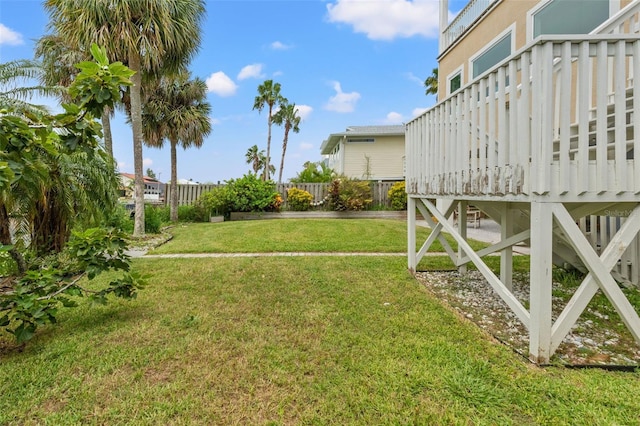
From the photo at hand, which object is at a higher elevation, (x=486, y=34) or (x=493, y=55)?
(x=486, y=34)

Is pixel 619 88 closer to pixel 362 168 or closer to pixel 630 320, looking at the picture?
pixel 630 320

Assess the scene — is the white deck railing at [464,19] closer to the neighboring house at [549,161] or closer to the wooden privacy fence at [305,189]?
the neighboring house at [549,161]

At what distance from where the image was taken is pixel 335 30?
1105 centimetres

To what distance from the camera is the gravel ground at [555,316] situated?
2.34 meters

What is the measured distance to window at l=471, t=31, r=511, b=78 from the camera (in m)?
7.00

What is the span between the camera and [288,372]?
6.99 ft

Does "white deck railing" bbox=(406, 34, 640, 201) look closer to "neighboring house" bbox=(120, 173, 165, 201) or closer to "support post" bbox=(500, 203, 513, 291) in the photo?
"support post" bbox=(500, 203, 513, 291)

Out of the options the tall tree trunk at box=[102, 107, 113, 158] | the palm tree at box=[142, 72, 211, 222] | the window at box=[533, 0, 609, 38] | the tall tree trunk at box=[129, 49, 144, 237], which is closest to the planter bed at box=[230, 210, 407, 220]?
the palm tree at box=[142, 72, 211, 222]

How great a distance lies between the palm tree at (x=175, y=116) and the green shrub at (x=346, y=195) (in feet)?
20.0

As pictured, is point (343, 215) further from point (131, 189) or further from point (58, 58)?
point (58, 58)

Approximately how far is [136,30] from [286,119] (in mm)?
21663

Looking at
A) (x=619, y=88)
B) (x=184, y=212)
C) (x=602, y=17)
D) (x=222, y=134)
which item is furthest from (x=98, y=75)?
(x=222, y=134)

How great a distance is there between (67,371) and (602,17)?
8.12 metres

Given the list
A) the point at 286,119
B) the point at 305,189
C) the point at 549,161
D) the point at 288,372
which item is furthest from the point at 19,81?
the point at 286,119
